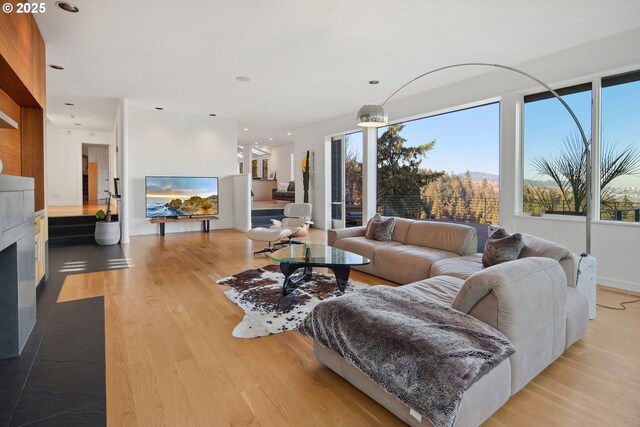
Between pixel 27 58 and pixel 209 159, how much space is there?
17.9 ft

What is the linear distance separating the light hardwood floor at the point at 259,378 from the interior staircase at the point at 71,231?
3.88m

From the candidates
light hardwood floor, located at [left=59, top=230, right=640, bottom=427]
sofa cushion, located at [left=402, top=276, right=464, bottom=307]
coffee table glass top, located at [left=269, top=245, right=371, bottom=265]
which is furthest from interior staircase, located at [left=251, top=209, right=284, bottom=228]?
sofa cushion, located at [left=402, top=276, right=464, bottom=307]

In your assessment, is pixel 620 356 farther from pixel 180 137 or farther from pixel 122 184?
pixel 180 137

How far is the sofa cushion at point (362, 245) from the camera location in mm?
4597

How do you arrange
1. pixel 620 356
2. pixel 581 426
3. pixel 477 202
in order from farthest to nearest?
pixel 477 202, pixel 620 356, pixel 581 426

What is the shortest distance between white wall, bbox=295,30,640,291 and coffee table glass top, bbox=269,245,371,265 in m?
2.69

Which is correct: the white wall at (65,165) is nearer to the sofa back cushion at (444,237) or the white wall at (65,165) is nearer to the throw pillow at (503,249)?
the sofa back cushion at (444,237)

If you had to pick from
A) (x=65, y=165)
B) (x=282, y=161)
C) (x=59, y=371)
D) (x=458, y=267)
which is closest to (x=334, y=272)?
(x=458, y=267)

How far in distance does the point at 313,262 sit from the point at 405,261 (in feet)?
3.82

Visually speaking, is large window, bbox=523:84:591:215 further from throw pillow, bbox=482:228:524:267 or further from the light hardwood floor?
throw pillow, bbox=482:228:524:267

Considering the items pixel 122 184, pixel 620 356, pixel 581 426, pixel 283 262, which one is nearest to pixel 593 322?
pixel 620 356

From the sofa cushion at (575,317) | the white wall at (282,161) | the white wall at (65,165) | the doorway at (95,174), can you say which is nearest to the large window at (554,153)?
the sofa cushion at (575,317)

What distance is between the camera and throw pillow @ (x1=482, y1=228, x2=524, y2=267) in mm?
3139

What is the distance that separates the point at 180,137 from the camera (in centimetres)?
841
